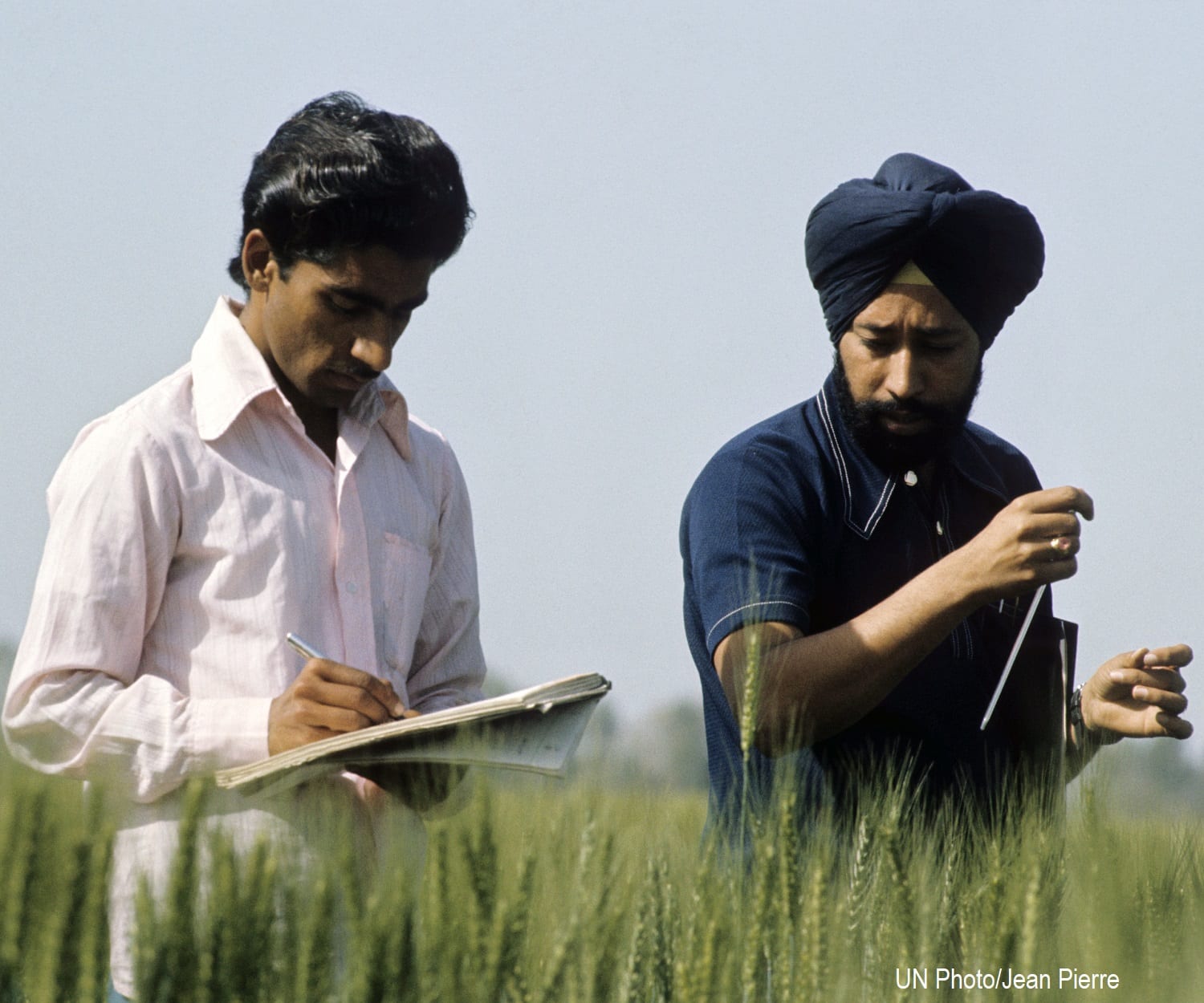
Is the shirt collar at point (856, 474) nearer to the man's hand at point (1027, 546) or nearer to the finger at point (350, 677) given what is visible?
the man's hand at point (1027, 546)

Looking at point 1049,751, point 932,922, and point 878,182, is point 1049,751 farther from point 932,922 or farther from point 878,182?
point 878,182

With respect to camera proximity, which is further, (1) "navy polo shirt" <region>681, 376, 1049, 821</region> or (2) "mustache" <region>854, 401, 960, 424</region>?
(2) "mustache" <region>854, 401, 960, 424</region>

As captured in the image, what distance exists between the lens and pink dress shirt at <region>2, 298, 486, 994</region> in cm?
169

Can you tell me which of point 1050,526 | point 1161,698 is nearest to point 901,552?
point 1050,526

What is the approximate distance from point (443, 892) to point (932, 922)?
2.13ft

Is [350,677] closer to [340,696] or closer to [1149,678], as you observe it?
[340,696]

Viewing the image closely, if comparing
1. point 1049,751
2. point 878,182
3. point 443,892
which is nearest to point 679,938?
point 443,892

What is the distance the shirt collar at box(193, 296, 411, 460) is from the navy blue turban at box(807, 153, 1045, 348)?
0.70m

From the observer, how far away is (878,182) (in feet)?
8.13

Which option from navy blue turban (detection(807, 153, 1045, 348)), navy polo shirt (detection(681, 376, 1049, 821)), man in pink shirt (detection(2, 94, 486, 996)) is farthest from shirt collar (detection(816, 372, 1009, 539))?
man in pink shirt (detection(2, 94, 486, 996))

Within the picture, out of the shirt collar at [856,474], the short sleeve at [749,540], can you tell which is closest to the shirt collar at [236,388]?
the short sleeve at [749,540]

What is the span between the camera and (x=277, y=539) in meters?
1.83

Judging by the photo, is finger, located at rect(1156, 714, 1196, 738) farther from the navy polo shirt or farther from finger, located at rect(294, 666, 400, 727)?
finger, located at rect(294, 666, 400, 727)

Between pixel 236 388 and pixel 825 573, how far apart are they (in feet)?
2.73
